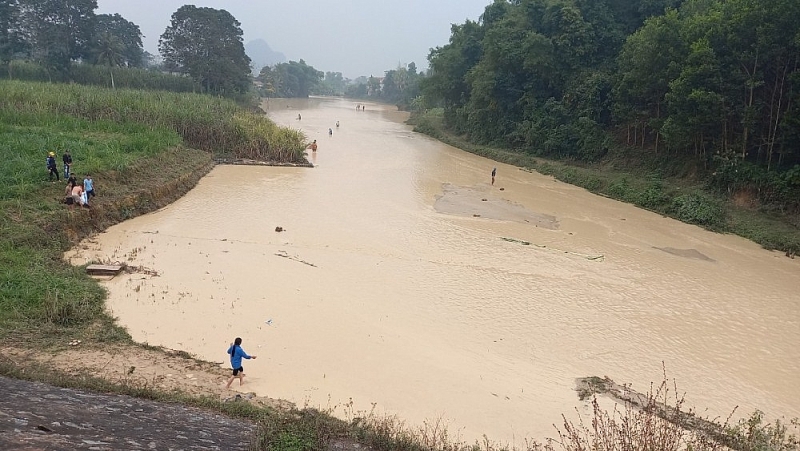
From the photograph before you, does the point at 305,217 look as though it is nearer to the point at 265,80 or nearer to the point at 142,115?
the point at 142,115

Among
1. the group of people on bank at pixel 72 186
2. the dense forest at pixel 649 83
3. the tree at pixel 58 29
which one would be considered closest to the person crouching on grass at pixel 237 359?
the group of people on bank at pixel 72 186

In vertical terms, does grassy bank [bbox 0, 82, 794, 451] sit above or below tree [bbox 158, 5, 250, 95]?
below

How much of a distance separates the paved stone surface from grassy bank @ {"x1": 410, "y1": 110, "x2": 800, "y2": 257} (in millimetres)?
18621

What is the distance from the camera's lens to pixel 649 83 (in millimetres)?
24391

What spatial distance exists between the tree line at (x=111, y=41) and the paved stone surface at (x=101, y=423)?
162 ft

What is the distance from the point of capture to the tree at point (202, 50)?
52562 mm

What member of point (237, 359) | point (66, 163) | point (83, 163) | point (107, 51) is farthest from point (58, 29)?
point (237, 359)

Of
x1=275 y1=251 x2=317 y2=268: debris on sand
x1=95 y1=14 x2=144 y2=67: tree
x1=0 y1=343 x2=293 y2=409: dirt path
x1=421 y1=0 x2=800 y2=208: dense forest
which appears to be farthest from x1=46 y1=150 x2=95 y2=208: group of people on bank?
x1=95 y1=14 x2=144 y2=67: tree

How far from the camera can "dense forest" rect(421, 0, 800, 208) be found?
1936 cm

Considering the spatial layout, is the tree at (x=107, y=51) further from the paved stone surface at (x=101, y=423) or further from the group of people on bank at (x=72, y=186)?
the paved stone surface at (x=101, y=423)

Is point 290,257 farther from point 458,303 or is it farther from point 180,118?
point 180,118

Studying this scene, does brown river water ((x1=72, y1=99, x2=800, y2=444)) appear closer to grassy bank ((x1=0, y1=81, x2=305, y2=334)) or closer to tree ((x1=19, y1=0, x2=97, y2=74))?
grassy bank ((x1=0, y1=81, x2=305, y2=334))

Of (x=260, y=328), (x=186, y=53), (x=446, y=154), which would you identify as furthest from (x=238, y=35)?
(x=260, y=328)

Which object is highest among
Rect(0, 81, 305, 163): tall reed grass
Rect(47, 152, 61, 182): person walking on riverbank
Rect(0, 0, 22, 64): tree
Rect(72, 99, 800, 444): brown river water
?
Rect(0, 0, 22, 64): tree
